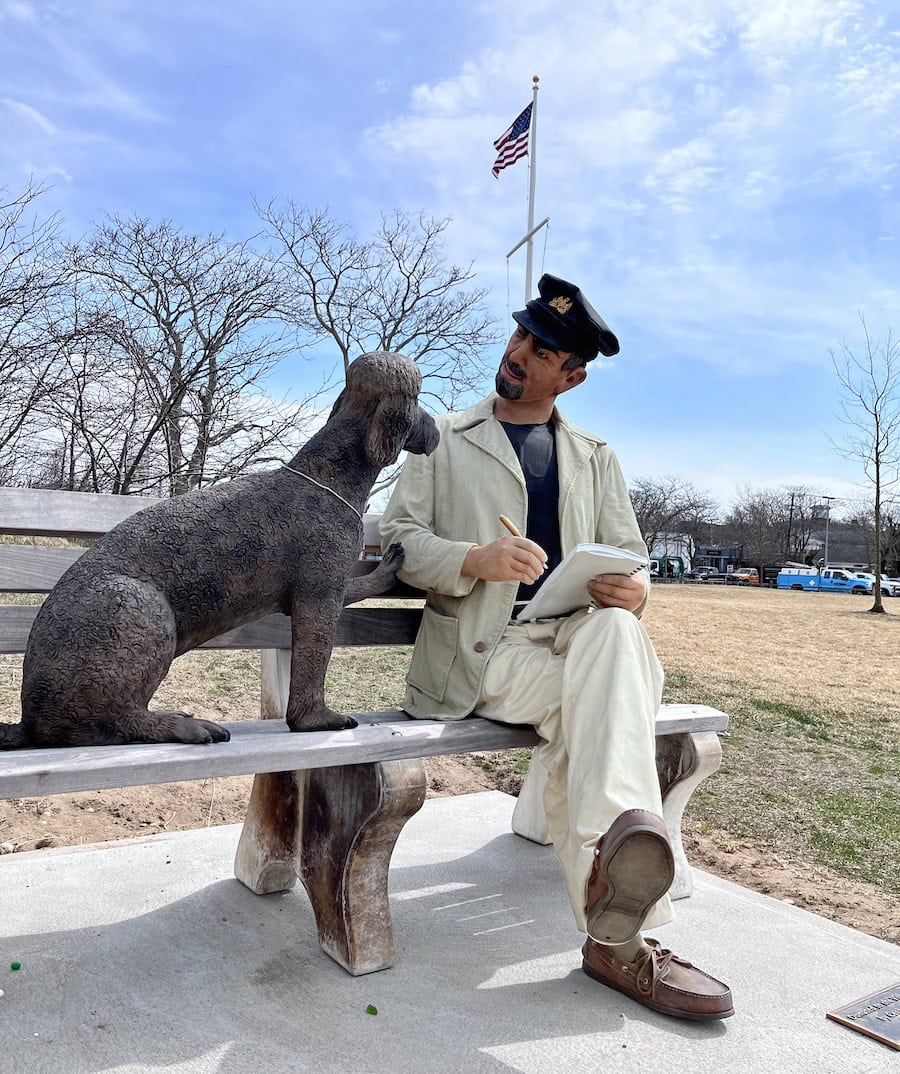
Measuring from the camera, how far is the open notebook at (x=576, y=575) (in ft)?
Result: 8.21

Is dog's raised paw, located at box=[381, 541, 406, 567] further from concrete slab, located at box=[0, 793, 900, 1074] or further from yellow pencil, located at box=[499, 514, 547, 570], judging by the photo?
concrete slab, located at box=[0, 793, 900, 1074]

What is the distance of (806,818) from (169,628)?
3473 mm

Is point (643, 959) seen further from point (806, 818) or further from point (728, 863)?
point (806, 818)

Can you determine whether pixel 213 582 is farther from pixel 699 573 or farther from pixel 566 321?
pixel 699 573

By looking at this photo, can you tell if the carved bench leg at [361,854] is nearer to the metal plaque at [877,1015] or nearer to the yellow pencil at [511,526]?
the yellow pencil at [511,526]

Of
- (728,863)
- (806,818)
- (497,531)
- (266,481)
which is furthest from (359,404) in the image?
(806,818)

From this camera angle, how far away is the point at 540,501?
3.10 m

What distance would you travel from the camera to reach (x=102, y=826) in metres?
3.74

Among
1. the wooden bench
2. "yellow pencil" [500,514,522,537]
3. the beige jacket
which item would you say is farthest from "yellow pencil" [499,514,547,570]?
the wooden bench

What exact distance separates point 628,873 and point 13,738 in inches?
57.6

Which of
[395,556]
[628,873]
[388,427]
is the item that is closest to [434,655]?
[395,556]

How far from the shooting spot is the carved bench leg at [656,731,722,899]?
9.84ft

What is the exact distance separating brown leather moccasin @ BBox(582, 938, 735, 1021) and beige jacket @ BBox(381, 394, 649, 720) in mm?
811

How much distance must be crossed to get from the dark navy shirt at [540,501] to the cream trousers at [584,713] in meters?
0.31
